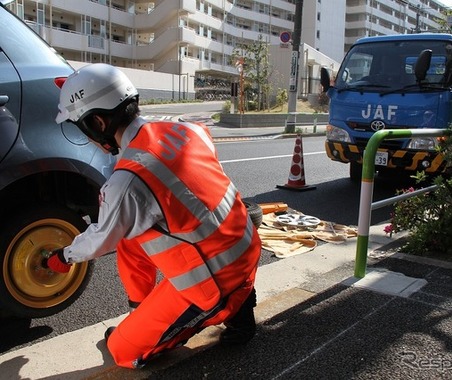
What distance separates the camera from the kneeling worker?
2152 mm

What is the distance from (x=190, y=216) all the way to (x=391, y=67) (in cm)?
566

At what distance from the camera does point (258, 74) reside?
27.0 metres

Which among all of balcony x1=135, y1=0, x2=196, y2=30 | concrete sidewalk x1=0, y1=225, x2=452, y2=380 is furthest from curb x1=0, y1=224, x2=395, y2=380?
balcony x1=135, y1=0, x2=196, y2=30

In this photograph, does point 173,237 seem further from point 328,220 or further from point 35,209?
point 328,220

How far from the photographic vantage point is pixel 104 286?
3684 mm

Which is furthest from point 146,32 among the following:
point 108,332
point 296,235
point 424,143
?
point 108,332

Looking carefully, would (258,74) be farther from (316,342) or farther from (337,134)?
(316,342)

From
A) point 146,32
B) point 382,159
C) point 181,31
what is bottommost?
point 382,159

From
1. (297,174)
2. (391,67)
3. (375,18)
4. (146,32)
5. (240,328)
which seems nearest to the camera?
(240,328)

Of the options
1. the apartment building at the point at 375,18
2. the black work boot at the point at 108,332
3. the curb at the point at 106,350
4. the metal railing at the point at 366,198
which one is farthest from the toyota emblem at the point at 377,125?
the apartment building at the point at 375,18

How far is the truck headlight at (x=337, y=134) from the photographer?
6.92 meters

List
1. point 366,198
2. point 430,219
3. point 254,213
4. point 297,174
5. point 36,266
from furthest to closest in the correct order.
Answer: point 297,174 < point 254,213 < point 430,219 < point 366,198 < point 36,266

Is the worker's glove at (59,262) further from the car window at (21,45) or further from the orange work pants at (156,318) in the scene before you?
the car window at (21,45)

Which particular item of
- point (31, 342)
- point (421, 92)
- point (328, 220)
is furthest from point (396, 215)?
point (31, 342)
